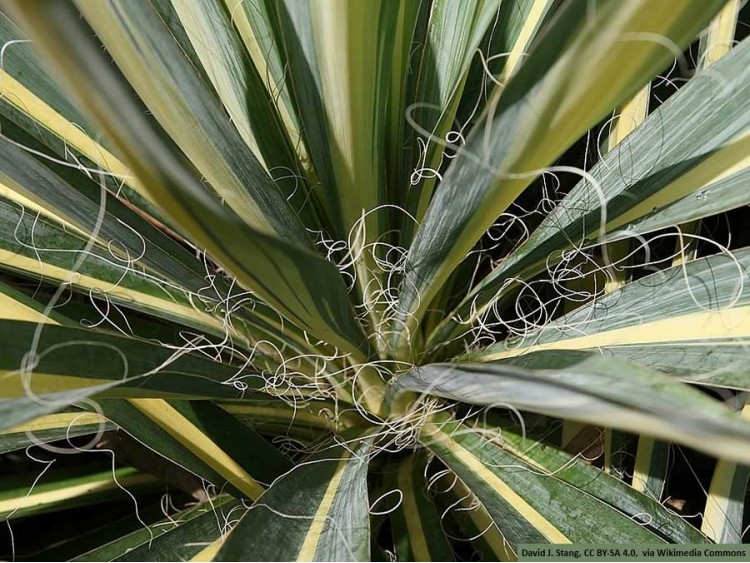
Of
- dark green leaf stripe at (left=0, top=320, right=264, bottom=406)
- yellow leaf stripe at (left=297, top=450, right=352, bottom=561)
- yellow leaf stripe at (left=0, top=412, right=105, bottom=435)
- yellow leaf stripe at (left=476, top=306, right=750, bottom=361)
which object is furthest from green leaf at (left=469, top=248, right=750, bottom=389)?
yellow leaf stripe at (left=0, top=412, right=105, bottom=435)

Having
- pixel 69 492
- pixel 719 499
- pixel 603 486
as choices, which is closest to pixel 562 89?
pixel 603 486

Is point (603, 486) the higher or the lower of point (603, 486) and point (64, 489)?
the higher

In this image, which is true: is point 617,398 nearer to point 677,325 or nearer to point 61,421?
point 677,325

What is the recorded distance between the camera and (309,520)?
0.62m

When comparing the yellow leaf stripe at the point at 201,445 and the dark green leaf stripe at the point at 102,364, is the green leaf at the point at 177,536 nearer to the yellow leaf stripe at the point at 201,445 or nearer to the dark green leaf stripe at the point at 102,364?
the yellow leaf stripe at the point at 201,445

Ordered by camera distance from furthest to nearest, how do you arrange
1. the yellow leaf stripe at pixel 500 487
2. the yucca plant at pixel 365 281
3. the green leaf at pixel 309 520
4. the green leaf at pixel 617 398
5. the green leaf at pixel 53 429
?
the green leaf at pixel 53 429, the yellow leaf stripe at pixel 500 487, the green leaf at pixel 309 520, the yucca plant at pixel 365 281, the green leaf at pixel 617 398

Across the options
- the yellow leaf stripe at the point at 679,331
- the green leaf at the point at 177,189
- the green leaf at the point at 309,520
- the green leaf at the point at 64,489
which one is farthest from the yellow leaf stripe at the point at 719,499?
the green leaf at the point at 64,489

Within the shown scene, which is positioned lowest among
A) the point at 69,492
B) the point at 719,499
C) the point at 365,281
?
the point at 69,492

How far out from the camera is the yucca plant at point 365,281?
45 centimetres

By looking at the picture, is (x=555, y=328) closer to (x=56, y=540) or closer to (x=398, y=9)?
(x=398, y=9)

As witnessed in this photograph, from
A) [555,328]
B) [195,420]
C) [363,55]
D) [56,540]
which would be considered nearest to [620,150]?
[555,328]

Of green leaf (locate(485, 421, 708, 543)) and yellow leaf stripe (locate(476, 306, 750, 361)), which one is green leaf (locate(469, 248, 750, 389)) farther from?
green leaf (locate(485, 421, 708, 543))

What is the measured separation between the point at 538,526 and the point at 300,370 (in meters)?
0.32

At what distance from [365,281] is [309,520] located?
0.92 ft
